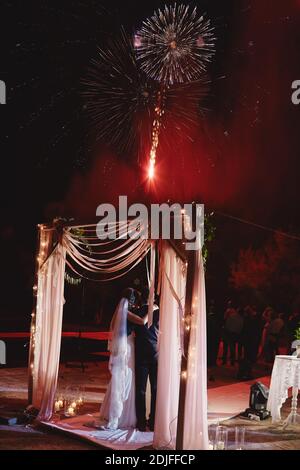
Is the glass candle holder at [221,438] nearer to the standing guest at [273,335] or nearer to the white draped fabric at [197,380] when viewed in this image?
the white draped fabric at [197,380]

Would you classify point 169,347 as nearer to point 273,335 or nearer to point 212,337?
point 212,337

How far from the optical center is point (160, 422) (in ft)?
19.5

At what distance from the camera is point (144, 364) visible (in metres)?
6.95

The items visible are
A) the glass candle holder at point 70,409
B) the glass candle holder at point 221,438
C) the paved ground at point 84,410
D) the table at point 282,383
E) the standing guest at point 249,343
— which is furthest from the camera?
the standing guest at point 249,343

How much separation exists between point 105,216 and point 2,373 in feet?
17.3

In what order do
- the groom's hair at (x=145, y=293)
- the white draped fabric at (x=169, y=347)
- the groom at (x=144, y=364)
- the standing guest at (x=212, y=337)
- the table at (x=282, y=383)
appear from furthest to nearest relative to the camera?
the standing guest at (x=212, y=337) → the table at (x=282, y=383) → the groom's hair at (x=145, y=293) → the groom at (x=144, y=364) → the white draped fabric at (x=169, y=347)

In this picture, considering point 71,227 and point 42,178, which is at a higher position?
point 42,178

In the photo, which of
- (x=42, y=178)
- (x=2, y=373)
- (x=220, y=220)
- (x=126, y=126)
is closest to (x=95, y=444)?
(x=2, y=373)

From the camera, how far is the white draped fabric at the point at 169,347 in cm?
598

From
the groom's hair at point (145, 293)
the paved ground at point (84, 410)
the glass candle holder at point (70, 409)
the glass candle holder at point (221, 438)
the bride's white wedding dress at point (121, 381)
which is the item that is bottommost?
the paved ground at point (84, 410)

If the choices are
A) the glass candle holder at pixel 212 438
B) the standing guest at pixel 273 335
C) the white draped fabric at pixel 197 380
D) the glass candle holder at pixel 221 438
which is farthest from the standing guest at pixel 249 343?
the white draped fabric at pixel 197 380

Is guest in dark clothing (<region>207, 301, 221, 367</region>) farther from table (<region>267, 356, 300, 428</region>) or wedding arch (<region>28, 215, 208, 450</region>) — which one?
wedding arch (<region>28, 215, 208, 450</region>)

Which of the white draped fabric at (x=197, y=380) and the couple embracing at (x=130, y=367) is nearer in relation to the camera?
the white draped fabric at (x=197, y=380)
